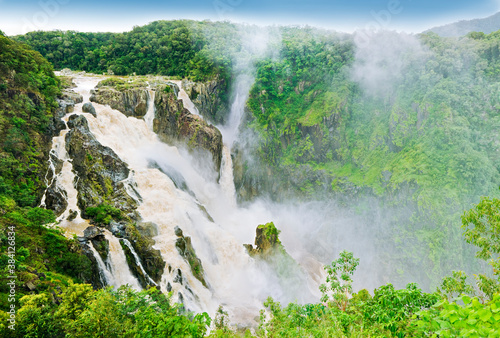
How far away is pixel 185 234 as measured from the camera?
1720 centimetres

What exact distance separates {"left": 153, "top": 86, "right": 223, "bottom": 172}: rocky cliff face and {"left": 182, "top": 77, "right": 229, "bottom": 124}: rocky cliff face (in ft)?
12.4

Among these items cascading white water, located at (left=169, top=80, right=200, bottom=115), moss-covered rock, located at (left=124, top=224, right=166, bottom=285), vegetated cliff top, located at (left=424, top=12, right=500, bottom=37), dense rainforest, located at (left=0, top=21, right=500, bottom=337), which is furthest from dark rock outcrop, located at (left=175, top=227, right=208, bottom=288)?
vegetated cliff top, located at (left=424, top=12, right=500, bottom=37)

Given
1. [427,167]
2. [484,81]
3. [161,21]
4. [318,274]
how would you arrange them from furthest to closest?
[161,21], [484,81], [427,167], [318,274]

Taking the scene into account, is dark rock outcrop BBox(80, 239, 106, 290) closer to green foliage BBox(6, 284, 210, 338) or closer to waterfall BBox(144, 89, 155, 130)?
green foliage BBox(6, 284, 210, 338)

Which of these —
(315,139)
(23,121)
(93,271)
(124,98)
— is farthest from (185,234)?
(315,139)

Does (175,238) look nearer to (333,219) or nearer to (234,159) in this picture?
(234,159)

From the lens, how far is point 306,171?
32156mm

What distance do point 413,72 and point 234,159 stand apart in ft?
73.8

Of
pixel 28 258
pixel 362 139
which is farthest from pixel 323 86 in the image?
pixel 28 258

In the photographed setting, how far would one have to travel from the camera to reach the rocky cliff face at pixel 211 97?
3070cm

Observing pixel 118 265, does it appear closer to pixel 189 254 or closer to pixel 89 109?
pixel 189 254

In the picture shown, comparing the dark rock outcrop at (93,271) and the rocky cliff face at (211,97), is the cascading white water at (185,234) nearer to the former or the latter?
the dark rock outcrop at (93,271)

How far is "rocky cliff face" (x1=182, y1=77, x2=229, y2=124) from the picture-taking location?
30703mm

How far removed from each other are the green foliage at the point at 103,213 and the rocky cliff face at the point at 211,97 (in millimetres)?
17224
